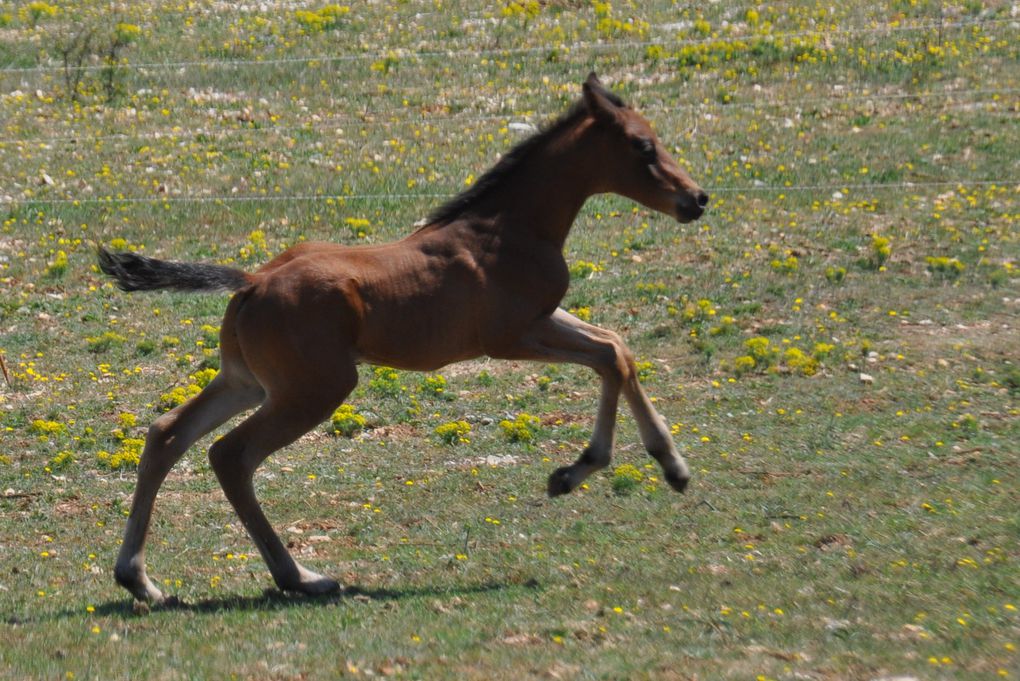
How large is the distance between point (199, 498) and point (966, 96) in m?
13.3

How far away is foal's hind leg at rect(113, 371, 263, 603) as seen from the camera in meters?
7.16

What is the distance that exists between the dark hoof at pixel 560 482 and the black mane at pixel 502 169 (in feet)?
5.01

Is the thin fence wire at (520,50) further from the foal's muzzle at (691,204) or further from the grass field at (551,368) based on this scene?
the foal's muzzle at (691,204)

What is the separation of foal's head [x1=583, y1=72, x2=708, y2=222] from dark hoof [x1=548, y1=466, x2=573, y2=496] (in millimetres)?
1702

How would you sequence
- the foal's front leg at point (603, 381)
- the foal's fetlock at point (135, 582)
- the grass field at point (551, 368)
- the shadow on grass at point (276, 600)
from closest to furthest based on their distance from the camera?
the grass field at point (551, 368) < the shadow on grass at point (276, 600) < the foal's fetlock at point (135, 582) < the foal's front leg at point (603, 381)

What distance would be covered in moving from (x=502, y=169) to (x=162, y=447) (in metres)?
2.41

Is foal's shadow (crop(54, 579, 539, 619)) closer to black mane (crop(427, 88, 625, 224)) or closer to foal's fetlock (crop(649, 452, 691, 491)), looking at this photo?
foal's fetlock (crop(649, 452, 691, 491))

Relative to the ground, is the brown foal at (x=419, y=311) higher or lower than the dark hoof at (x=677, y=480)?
higher

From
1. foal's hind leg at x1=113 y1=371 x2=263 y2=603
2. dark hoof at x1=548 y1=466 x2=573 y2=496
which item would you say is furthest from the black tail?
dark hoof at x1=548 y1=466 x2=573 y2=496

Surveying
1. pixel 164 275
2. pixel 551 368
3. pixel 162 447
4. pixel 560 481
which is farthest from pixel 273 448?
pixel 551 368

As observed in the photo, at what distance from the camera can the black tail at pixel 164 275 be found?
7.31 m

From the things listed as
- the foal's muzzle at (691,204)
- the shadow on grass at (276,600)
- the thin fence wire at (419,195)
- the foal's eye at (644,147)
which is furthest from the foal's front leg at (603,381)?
the thin fence wire at (419,195)

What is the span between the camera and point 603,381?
309 inches

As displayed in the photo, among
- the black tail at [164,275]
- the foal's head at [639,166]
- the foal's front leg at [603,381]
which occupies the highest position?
the foal's head at [639,166]
